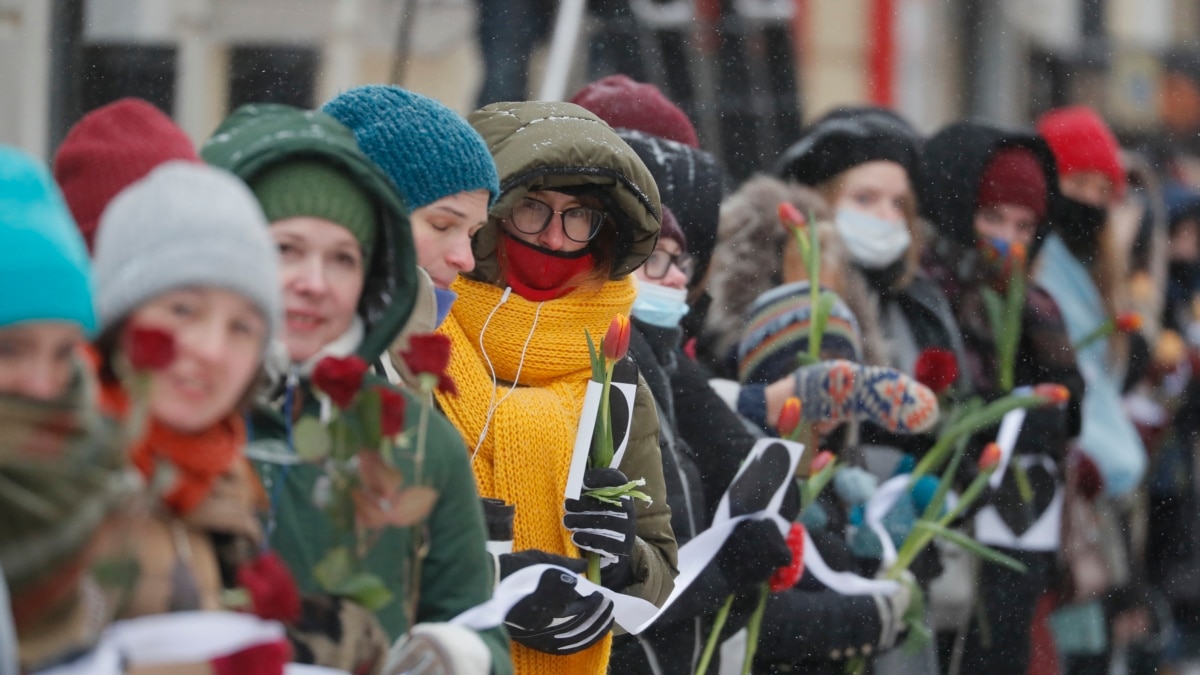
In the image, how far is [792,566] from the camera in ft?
15.4

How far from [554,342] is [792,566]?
1.12 m

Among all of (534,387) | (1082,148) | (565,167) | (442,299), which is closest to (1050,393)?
(1082,148)

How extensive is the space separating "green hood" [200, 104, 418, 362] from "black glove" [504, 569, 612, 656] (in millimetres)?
800

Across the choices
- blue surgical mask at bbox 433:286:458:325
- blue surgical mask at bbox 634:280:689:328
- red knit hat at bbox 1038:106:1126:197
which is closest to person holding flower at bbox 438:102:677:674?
blue surgical mask at bbox 433:286:458:325

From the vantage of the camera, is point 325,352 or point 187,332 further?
point 325,352

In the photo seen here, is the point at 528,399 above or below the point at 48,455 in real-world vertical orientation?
below

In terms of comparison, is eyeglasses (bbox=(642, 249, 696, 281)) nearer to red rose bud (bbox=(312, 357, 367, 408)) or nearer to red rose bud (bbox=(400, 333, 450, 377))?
red rose bud (bbox=(400, 333, 450, 377))

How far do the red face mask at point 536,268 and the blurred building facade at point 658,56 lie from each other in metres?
2.30

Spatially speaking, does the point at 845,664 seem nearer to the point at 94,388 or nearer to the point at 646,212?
the point at 646,212

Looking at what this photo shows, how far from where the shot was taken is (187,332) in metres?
2.32

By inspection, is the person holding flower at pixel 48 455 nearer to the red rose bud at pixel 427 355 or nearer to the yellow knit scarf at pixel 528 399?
the red rose bud at pixel 427 355

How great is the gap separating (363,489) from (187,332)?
0.91ft

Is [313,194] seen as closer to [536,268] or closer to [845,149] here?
[536,268]

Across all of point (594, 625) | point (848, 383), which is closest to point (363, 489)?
point (594, 625)
